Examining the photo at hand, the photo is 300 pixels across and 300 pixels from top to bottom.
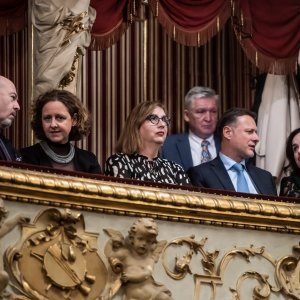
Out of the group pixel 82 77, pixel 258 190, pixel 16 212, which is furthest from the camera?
pixel 82 77

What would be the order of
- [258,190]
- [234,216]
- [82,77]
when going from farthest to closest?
[82,77] < [258,190] < [234,216]

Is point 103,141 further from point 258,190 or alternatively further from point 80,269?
point 80,269

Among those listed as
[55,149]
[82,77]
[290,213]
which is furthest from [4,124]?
[82,77]

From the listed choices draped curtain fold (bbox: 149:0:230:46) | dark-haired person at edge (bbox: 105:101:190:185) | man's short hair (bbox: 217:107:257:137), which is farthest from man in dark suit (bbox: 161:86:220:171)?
dark-haired person at edge (bbox: 105:101:190:185)

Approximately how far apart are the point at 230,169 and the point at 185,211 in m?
0.89

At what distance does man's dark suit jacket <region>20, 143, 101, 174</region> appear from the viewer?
8.88 metres

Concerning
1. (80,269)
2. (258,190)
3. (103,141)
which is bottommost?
(80,269)

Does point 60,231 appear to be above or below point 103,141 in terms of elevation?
below

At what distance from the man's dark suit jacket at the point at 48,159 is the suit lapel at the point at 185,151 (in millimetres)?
1273

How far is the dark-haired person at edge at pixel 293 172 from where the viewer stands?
9695 mm

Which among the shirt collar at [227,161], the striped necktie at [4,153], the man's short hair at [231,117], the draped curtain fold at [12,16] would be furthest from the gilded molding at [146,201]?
the draped curtain fold at [12,16]

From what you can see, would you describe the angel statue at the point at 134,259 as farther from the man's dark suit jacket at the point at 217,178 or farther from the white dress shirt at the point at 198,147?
the white dress shirt at the point at 198,147

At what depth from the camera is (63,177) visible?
332 inches

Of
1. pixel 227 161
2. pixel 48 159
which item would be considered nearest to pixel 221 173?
pixel 227 161
